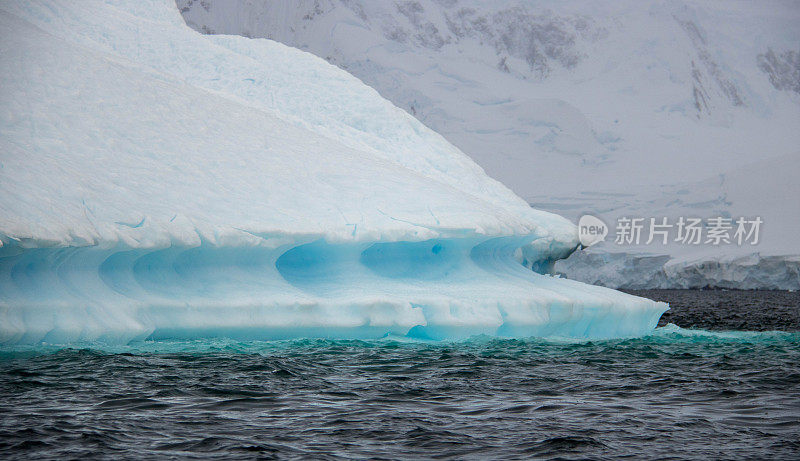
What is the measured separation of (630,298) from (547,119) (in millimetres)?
65288

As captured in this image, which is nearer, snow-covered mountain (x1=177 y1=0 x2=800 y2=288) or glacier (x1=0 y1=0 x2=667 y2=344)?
glacier (x1=0 y1=0 x2=667 y2=344)

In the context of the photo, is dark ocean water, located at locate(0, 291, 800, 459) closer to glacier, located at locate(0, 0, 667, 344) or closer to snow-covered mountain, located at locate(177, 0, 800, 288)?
glacier, located at locate(0, 0, 667, 344)

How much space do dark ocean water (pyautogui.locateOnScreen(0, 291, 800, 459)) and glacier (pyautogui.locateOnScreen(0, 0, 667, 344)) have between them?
559 millimetres

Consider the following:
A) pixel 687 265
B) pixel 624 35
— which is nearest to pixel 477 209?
pixel 687 265

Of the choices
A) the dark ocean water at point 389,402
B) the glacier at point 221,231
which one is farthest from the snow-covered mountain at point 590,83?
the dark ocean water at point 389,402

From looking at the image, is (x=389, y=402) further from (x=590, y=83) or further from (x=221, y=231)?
(x=590, y=83)

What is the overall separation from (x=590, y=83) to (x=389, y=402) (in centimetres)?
8703

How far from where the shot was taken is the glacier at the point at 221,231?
1018 centimetres

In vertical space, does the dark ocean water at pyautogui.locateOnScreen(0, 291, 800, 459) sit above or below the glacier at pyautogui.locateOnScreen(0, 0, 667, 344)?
below

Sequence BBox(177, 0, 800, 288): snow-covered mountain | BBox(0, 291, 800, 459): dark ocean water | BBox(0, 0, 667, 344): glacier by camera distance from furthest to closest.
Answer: BBox(177, 0, 800, 288): snow-covered mountain, BBox(0, 0, 667, 344): glacier, BBox(0, 291, 800, 459): dark ocean water

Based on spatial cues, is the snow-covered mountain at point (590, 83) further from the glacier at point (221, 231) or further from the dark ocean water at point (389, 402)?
the dark ocean water at point (389, 402)

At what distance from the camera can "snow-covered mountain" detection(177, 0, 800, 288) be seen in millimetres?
70688

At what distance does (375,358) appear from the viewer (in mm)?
10211

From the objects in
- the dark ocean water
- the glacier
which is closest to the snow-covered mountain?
the glacier
